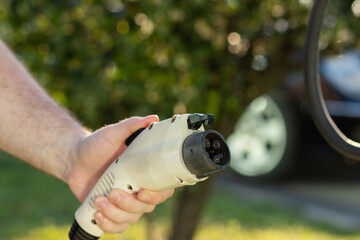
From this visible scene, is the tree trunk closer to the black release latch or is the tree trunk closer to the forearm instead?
the forearm

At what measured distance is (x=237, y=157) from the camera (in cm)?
525

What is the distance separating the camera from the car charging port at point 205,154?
4.16ft

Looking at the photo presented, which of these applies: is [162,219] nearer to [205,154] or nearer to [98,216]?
[98,216]

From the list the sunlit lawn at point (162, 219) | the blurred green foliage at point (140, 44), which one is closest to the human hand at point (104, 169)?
the blurred green foliage at point (140, 44)

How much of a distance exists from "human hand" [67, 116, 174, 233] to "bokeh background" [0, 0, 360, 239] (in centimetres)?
71

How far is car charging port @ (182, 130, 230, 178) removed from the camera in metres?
1.27

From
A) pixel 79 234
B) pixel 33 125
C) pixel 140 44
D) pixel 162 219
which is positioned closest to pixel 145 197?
pixel 79 234

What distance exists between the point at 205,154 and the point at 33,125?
25.9 inches

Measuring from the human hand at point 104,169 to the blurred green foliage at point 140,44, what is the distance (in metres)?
0.71

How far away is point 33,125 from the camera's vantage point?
1739 millimetres

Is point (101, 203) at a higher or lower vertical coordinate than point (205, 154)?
lower

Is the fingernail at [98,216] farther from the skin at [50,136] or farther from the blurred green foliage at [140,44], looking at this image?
the blurred green foliage at [140,44]

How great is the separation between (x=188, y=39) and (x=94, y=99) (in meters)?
0.44

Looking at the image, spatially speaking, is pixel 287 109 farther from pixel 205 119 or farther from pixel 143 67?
pixel 205 119
